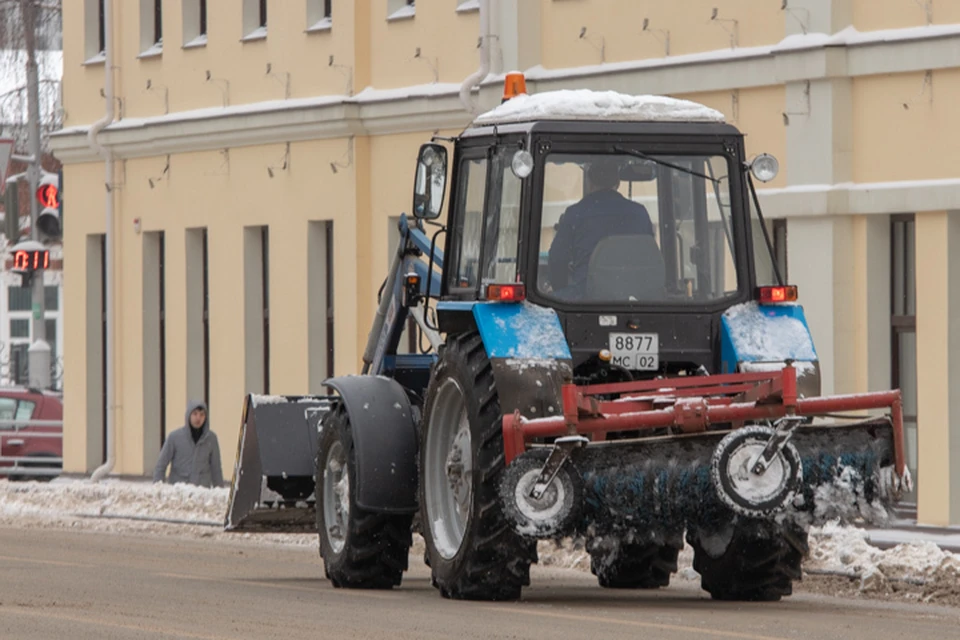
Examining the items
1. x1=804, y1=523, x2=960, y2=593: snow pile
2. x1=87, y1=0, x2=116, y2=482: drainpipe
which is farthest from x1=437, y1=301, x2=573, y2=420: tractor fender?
x1=87, y1=0, x2=116, y2=482: drainpipe

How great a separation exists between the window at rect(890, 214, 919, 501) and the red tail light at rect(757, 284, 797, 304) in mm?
8482

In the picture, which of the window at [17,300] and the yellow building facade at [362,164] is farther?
the window at [17,300]

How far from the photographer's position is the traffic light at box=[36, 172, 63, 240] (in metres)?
40.5

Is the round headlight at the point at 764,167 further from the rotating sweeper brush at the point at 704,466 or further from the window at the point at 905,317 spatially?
the window at the point at 905,317

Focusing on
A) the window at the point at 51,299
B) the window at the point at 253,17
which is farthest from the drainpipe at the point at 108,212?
the window at the point at 51,299

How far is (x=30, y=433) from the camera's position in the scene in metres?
37.8

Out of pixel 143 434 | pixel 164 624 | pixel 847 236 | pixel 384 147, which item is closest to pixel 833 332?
pixel 847 236

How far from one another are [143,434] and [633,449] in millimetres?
22326

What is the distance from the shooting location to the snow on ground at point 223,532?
17125 millimetres

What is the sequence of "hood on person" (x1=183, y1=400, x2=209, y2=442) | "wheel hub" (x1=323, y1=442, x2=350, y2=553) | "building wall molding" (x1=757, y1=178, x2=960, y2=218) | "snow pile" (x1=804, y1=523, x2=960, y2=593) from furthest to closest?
"hood on person" (x1=183, y1=400, x2=209, y2=442) → "building wall molding" (x1=757, y1=178, x2=960, y2=218) → "snow pile" (x1=804, y1=523, x2=960, y2=593) → "wheel hub" (x1=323, y1=442, x2=350, y2=553)

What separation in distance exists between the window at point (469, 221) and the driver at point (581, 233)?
60 centimetres

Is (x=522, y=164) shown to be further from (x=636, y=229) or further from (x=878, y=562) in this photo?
(x=878, y=562)

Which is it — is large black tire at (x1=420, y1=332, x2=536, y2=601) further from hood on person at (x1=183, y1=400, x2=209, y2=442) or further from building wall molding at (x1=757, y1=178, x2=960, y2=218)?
hood on person at (x1=183, y1=400, x2=209, y2=442)

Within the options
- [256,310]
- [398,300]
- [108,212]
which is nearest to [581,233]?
[398,300]
